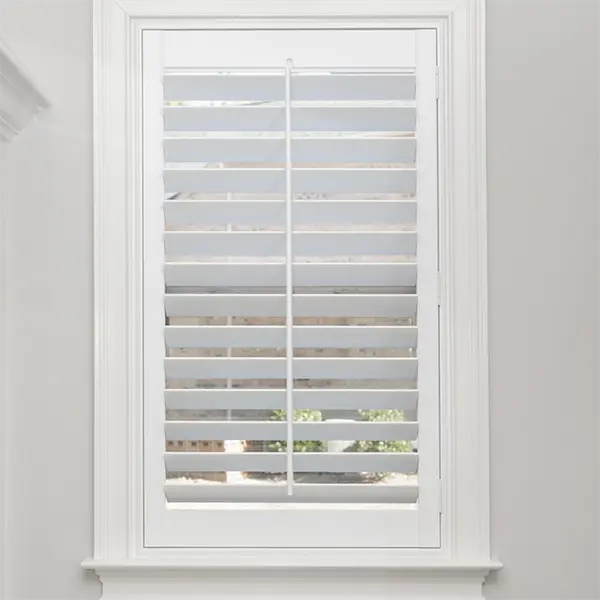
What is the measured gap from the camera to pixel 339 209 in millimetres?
1610

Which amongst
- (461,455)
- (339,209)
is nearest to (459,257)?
(339,209)

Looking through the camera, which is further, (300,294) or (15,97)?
(300,294)

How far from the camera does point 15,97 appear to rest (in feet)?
4.83

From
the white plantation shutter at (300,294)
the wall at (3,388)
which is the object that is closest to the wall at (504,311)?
the wall at (3,388)

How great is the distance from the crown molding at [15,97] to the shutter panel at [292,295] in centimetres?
25

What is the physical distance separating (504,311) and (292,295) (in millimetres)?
409

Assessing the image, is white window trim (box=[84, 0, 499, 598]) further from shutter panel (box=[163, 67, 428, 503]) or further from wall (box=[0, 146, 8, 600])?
wall (box=[0, 146, 8, 600])

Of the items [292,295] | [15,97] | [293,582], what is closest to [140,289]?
[292,295]

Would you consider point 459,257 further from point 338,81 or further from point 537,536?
point 537,536

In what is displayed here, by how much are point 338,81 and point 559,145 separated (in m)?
0.44

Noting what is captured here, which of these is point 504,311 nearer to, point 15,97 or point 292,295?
point 292,295

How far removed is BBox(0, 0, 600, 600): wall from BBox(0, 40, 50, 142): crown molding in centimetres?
Answer: 4

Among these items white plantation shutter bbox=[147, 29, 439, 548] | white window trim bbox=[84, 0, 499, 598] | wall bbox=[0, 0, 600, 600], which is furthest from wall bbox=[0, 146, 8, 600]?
white plantation shutter bbox=[147, 29, 439, 548]

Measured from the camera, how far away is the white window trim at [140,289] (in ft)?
5.15
